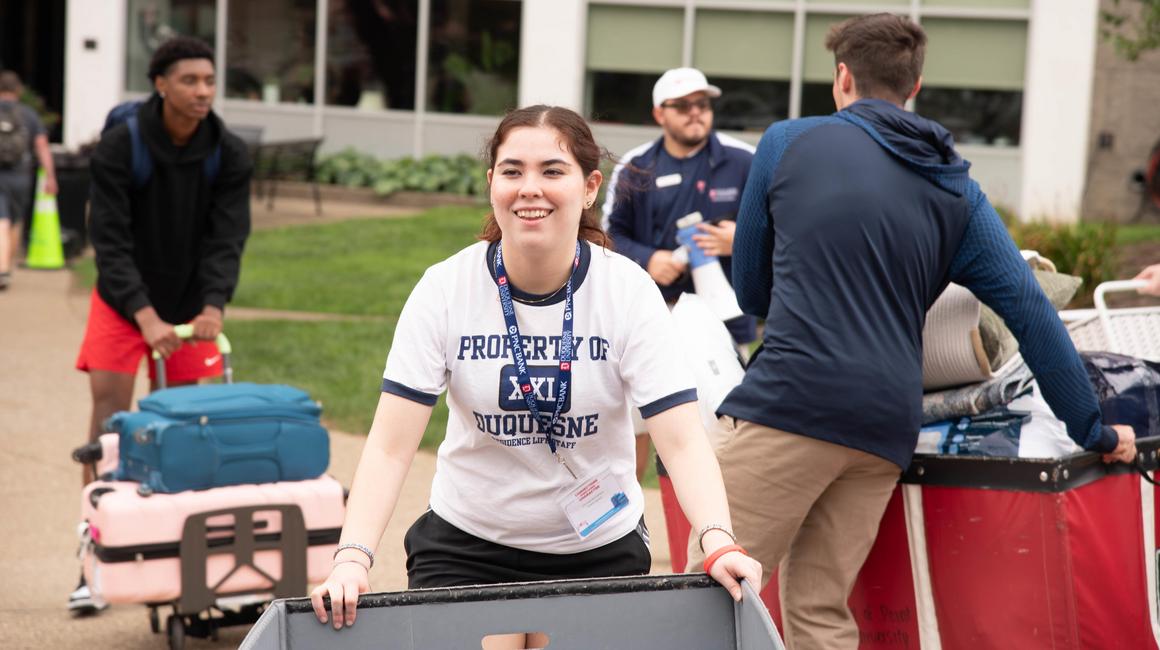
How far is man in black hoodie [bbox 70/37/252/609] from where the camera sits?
5766 mm

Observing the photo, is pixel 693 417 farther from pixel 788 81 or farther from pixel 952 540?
pixel 788 81

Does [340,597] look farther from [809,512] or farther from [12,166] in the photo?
[12,166]

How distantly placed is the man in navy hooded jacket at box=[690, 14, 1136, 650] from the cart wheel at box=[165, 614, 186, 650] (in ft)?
7.29

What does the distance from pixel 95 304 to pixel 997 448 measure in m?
3.65

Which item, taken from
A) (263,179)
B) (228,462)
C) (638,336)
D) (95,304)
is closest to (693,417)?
(638,336)

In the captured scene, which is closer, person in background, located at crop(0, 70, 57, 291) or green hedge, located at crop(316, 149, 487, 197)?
person in background, located at crop(0, 70, 57, 291)

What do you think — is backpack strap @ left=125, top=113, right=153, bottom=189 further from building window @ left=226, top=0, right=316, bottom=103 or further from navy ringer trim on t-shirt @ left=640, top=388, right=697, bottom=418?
building window @ left=226, top=0, right=316, bottom=103

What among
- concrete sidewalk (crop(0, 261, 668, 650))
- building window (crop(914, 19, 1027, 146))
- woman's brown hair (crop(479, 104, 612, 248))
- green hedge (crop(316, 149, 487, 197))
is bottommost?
concrete sidewalk (crop(0, 261, 668, 650))

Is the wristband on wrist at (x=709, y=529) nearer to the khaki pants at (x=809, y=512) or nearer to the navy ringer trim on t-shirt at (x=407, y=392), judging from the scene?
the navy ringer trim on t-shirt at (x=407, y=392)

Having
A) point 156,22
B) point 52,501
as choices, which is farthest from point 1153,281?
point 156,22

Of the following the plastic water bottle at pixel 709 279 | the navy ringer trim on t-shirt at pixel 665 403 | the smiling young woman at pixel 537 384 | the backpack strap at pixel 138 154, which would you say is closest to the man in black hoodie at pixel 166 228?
the backpack strap at pixel 138 154

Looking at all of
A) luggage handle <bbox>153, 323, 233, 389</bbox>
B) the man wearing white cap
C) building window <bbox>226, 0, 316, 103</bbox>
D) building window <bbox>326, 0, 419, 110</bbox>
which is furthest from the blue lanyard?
building window <bbox>226, 0, 316, 103</bbox>

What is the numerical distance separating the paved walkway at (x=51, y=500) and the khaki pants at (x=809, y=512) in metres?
2.28

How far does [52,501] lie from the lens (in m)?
7.39
